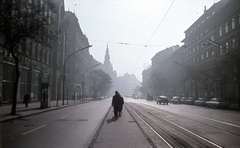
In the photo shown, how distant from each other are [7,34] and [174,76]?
77.5 m

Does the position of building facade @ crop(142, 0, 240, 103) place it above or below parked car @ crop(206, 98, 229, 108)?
above

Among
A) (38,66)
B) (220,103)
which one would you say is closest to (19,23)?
(38,66)

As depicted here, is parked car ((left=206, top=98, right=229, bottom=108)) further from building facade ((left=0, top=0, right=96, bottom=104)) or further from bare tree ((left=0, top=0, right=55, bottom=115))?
bare tree ((left=0, top=0, right=55, bottom=115))

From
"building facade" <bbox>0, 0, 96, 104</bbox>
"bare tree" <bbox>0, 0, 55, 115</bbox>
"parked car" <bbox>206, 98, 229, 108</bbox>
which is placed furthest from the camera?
"parked car" <bbox>206, 98, 229, 108</bbox>

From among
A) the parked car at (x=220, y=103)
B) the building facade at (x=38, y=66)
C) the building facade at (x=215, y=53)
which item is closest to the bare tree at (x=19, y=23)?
the building facade at (x=38, y=66)

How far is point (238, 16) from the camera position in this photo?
157 ft

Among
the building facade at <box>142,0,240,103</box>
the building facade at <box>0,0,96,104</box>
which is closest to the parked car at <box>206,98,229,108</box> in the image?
the building facade at <box>142,0,240,103</box>

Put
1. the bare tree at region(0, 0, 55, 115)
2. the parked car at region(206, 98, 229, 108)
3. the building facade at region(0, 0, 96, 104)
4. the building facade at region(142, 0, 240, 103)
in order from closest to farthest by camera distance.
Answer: the bare tree at region(0, 0, 55, 115)
the building facade at region(0, 0, 96, 104)
the parked car at region(206, 98, 229, 108)
the building facade at region(142, 0, 240, 103)

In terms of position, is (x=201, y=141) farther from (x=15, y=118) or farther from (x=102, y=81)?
(x=102, y=81)

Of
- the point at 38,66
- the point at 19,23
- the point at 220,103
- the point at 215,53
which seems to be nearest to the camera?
the point at 19,23

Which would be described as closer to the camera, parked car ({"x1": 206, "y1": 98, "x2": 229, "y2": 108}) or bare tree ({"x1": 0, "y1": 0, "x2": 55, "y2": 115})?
bare tree ({"x1": 0, "y1": 0, "x2": 55, "y2": 115})

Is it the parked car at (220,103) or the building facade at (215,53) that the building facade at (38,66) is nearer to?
the parked car at (220,103)

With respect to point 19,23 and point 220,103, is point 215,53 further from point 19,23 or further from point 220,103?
point 19,23

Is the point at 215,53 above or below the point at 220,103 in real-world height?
above
